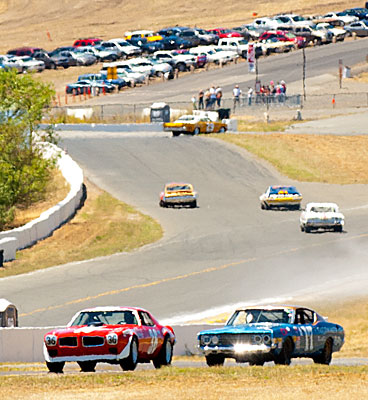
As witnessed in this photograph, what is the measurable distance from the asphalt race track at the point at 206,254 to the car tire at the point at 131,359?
27.8 ft

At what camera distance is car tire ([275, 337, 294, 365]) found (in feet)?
52.9

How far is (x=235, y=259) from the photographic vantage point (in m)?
33.6

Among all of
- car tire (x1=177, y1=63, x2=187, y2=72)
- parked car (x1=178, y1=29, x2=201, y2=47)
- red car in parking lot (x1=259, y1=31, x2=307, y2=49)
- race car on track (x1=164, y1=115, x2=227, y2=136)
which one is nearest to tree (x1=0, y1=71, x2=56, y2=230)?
race car on track (x1=164, y1=115, x2=227, y2=136)

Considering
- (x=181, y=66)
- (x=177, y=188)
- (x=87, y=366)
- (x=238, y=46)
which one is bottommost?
(x=181, y=66)

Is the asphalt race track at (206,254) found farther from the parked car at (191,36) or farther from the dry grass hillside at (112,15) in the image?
the dry grass hillside at (112,15)

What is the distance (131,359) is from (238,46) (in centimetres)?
8242

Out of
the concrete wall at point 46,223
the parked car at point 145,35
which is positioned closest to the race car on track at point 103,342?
the concrete wall at point 46,223

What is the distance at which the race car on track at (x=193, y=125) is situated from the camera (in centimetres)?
6209

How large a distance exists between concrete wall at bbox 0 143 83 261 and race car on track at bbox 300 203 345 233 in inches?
368

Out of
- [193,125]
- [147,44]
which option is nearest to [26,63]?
[147,44]

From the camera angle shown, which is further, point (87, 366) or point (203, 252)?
point (203, 252)

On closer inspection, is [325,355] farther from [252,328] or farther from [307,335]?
[252,328]

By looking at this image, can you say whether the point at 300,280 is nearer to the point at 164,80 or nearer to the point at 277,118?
the point at 277,118

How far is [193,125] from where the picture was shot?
205 ft
